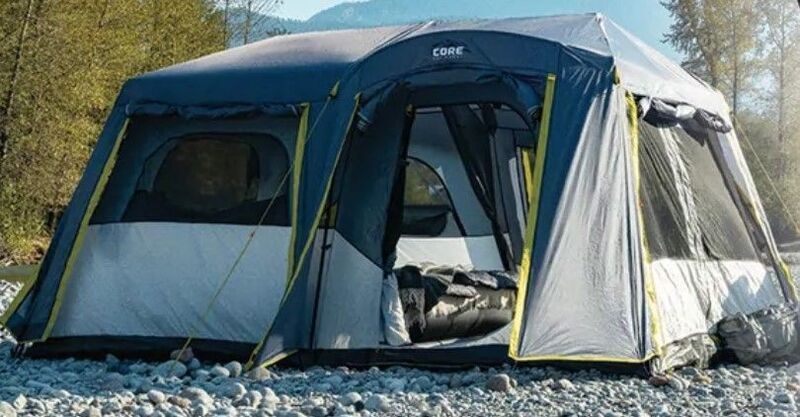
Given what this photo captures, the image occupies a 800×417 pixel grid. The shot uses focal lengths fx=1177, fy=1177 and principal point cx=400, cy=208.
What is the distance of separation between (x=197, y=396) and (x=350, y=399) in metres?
0.79

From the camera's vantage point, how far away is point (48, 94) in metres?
19.3

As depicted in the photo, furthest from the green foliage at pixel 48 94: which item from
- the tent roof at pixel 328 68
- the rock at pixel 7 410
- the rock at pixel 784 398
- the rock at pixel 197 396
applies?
the rock at pixel 784 398

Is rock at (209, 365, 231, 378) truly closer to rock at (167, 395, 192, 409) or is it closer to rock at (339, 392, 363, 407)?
rock at (167, 395, 192, 409)

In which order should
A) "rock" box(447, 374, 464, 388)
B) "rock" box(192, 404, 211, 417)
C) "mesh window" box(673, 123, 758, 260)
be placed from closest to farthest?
"rock" box(192, 404, 211, 417) → "rock" box(447, 374, 464, 388) → "mesh window" box(673, 123, 758, 260)

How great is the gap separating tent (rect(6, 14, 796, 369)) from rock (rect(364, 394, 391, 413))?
116cm

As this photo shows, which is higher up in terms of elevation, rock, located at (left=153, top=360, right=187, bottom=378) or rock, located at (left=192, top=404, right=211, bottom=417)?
rock, located at (left=153, top=360, right=187, bottom=378)

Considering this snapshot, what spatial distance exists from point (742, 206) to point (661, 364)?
234 cm

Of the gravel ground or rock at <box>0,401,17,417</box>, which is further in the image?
the gravel ground

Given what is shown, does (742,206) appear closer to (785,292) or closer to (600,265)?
(785,292)

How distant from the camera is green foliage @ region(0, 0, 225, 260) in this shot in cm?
1886

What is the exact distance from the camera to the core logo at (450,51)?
710cm

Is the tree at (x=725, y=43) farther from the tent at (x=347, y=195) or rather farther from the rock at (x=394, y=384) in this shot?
the rock at (x=394, y=384)

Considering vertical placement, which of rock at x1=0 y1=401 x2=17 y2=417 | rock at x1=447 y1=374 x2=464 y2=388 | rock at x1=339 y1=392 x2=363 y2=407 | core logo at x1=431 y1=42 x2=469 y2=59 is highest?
core logo at x1=431 y1=42 x2=469 y2=59

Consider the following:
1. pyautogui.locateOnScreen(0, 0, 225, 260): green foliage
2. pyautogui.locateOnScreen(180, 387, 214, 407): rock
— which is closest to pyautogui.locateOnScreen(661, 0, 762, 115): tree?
pyautogui.locateOnScreen(0, 0, 225, 260): green foliage
